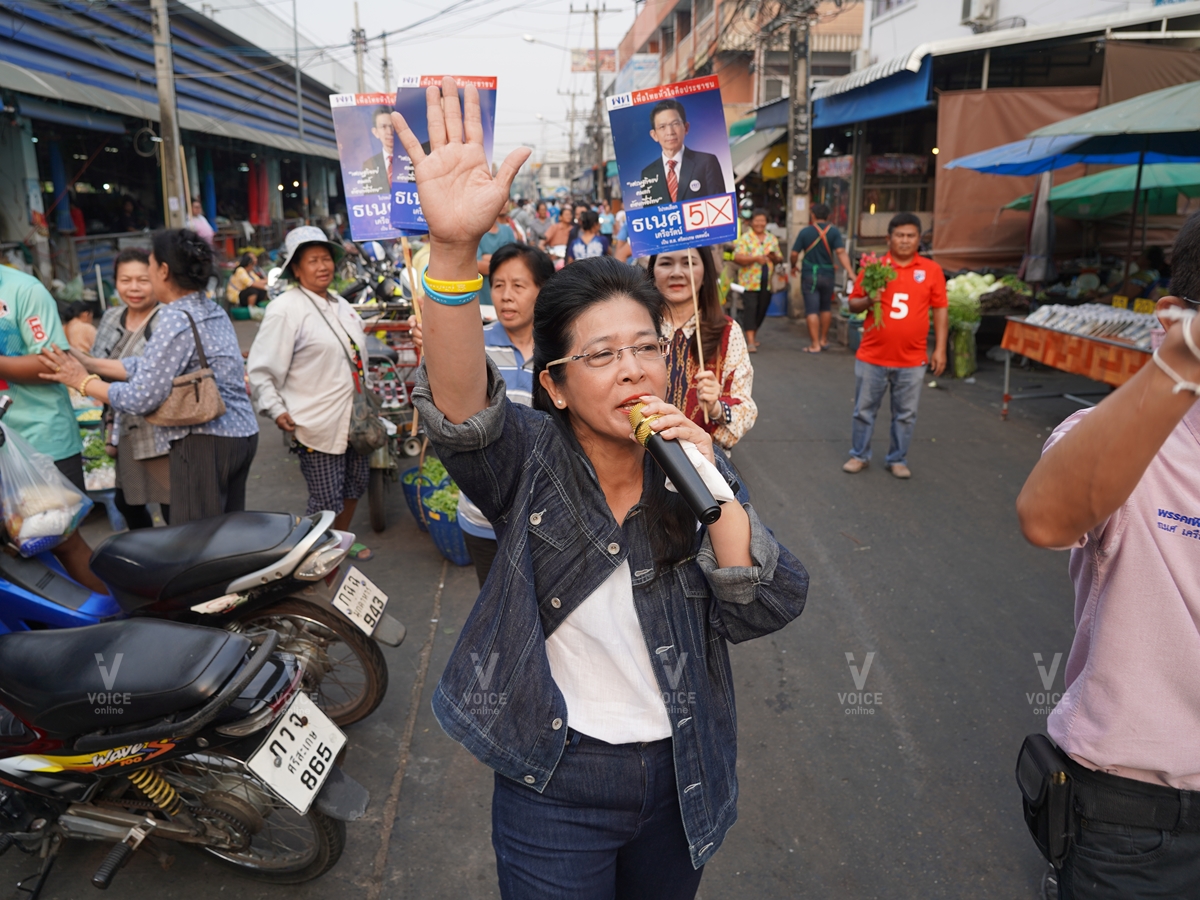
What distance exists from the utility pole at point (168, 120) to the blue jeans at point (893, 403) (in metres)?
12.2

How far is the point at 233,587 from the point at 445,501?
2.21 meters

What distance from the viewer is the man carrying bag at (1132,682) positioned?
1.55 m

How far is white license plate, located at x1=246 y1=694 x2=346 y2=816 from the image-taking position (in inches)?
102

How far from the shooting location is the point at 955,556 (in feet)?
17.8

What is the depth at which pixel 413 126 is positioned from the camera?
11.7 ft

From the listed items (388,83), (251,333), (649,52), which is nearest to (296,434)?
(251,333)

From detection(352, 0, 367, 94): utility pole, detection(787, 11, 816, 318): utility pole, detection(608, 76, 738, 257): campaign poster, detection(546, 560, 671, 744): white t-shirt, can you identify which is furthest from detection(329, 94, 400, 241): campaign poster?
detection(352, 0, 367, 94): utility pole

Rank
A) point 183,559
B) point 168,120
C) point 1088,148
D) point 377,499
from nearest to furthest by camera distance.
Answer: point 183,559, point 377,499, point 1088,148, point 168,120

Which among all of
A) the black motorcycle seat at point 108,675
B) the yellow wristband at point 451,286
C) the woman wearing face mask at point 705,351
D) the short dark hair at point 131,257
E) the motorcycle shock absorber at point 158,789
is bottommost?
the motorcycle shock absorber at point 158,789

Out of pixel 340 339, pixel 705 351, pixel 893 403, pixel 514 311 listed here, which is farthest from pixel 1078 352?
pixel 340 339

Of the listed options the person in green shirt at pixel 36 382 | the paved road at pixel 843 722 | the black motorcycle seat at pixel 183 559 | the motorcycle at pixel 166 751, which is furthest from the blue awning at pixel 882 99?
the motorcycle at pixel 166 751

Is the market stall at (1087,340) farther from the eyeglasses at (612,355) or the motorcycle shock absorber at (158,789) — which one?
the motorcycle shock absorber at (158,789)

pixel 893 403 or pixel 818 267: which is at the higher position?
pixel 818 267

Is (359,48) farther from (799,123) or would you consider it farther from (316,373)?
(316,373)
